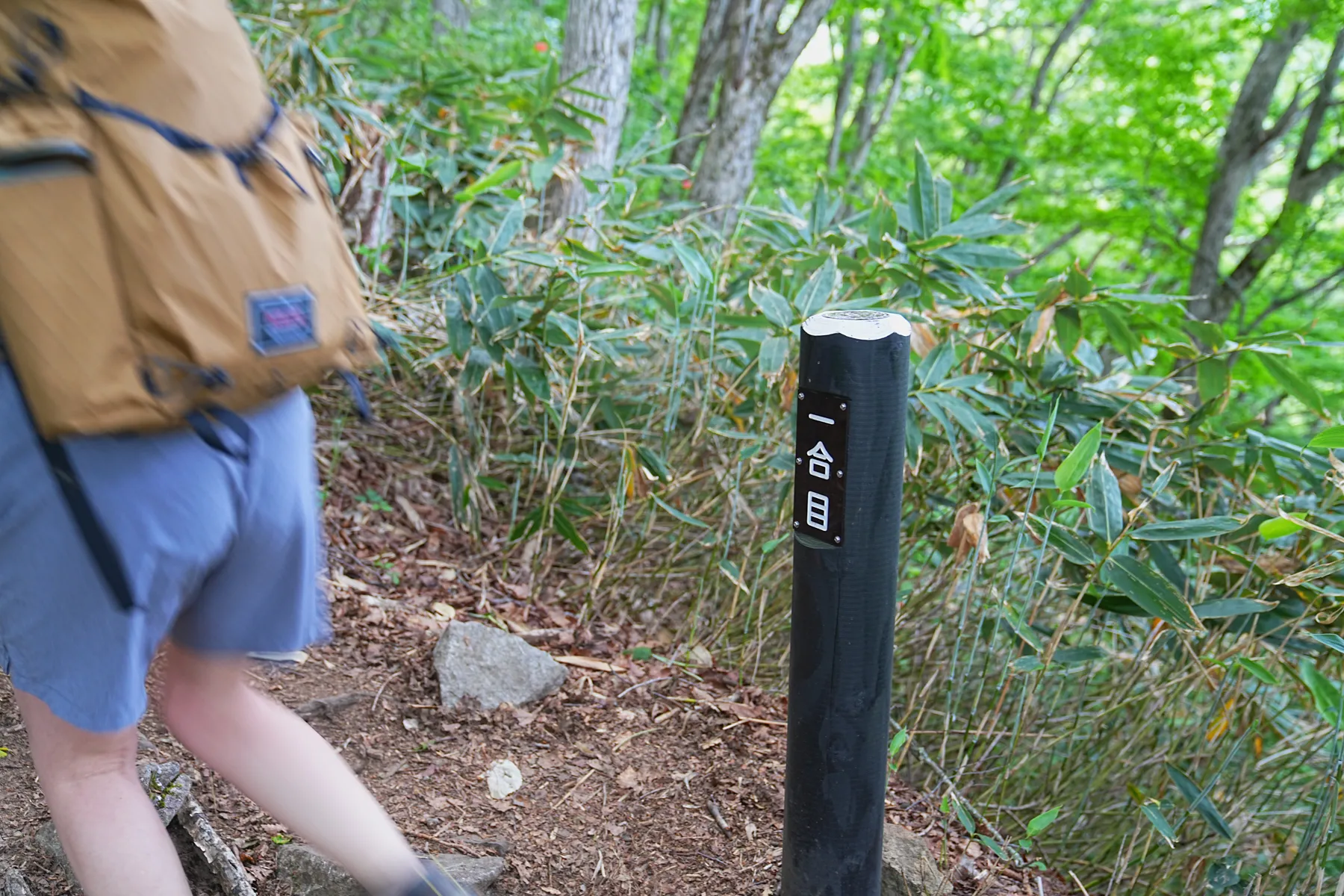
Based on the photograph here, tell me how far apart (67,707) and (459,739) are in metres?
1.34

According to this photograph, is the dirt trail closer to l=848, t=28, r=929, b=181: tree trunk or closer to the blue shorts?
the blue shorts

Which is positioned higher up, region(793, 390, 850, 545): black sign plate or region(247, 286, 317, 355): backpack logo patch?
region(247, 286, 317, 355): backpack logo patch

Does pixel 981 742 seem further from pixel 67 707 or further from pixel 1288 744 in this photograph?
pixel 67 707

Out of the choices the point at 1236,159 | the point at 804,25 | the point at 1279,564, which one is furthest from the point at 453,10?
the point at 1279,564

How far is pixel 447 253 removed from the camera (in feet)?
11.1

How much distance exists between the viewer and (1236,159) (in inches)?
315

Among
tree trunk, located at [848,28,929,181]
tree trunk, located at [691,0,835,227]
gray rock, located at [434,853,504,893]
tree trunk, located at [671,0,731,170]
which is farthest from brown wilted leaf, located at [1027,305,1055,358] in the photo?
tree trunk, located at [848,28,929,181]

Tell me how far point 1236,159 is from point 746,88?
4.88m

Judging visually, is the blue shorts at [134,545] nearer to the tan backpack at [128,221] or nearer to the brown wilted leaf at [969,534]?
the tan backpack at [128,221]

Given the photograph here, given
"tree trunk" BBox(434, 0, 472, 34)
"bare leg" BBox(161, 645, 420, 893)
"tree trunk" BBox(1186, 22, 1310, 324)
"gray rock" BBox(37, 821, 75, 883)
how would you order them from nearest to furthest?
"bare leg" BBox(161, 645, 420, 893)
"gray rock" BBox(37, 821, 75, 883)
"tree trunk" BBox(1186, 22, 1310, 324)
"tree trunk" BBox(434, 0, 472, 34)

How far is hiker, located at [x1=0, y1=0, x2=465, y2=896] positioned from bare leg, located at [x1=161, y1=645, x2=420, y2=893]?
11 millimetres

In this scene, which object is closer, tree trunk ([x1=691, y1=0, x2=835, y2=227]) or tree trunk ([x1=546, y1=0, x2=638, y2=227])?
tree trunk ([x1=546, y1=0, x2=638, y2=227])

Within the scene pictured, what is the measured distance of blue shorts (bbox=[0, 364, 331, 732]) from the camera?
1037mm

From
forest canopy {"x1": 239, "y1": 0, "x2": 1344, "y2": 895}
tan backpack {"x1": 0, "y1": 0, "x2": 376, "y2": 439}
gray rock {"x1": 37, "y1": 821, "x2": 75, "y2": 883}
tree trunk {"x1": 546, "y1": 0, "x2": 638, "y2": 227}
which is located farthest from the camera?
tree trunk {"x1": 546, "y1": 0, "x2": 638, "y2": 227}
